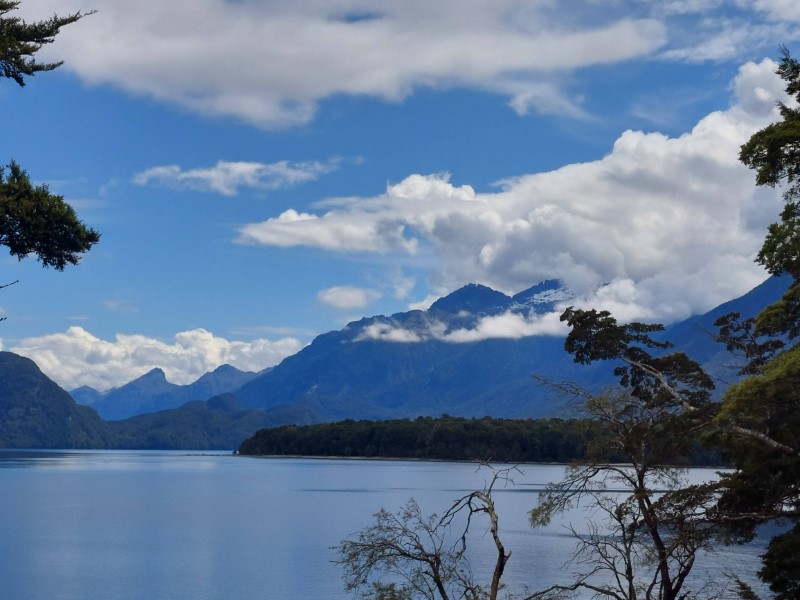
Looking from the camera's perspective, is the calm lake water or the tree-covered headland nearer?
the tree-covered headland

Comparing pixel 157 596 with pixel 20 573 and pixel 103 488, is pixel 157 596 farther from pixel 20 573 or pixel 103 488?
pixel 103 488

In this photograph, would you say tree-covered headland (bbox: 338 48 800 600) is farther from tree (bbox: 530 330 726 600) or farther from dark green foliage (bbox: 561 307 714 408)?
dark green foliage (bbox: 561 307 714 408)

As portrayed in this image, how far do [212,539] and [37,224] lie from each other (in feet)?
177

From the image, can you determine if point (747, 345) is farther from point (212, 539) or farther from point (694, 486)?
point (212, 539)

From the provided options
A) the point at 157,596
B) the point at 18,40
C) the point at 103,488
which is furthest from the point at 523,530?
the point at 103,488

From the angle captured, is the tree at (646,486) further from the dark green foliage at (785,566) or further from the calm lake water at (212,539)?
the calm lake water at (212,539)

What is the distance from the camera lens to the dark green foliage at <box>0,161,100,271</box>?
2747cm

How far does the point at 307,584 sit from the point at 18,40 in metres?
36.7

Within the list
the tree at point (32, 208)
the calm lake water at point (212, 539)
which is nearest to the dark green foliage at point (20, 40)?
the tree at point (32, 208)

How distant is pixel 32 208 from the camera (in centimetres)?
2758

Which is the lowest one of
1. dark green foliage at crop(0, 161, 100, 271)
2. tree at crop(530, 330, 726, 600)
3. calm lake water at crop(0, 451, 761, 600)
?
calm lake water at crop(0, 451, 761, 600)

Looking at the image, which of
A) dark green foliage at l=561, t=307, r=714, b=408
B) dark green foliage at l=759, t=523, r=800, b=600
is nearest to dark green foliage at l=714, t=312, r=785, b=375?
dark green foliage at l=561, t=307, r=714, b=408

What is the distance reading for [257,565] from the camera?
62281 millimetres

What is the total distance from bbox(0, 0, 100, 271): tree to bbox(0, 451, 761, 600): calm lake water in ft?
90.9
